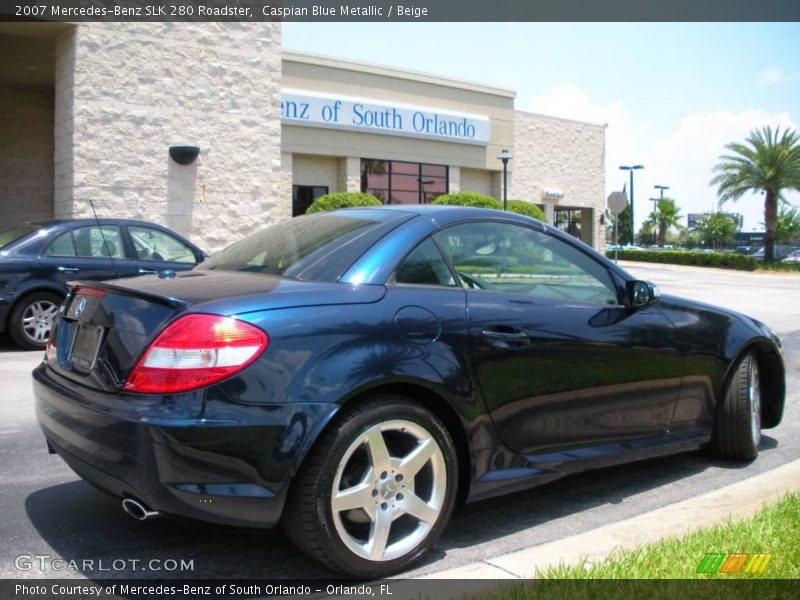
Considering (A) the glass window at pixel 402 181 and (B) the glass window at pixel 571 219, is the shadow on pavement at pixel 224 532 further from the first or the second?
(B) the glass window at pixel 571 219

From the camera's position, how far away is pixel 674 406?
458cm

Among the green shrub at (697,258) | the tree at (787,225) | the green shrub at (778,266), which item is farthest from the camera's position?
the tree at (787,225)

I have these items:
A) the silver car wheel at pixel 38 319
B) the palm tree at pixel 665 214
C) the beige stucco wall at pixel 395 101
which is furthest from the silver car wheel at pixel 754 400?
the palm tree at pixel 665 214

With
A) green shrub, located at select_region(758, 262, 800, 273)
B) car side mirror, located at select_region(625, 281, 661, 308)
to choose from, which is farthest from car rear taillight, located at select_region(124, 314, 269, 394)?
green shrub, located at select_region(758, 262, 800, 273)

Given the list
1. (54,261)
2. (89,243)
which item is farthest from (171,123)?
(54,261)

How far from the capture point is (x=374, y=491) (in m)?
3.25

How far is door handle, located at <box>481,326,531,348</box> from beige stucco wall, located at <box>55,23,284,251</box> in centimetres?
1246

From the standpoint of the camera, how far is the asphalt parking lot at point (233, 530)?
3428mm

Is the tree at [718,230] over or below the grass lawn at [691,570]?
over

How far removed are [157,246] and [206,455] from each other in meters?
7.92

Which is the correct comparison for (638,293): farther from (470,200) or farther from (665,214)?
(665,214)

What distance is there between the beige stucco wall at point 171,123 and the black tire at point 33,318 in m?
5.41

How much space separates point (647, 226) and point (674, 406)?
89.4m

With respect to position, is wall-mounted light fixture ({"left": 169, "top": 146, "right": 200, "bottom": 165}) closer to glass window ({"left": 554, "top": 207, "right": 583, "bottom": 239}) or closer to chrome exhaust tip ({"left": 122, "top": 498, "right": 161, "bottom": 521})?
chrome exhaust tip ({"left": 122, "top": 498, "right": 161, "bottom": 521})
